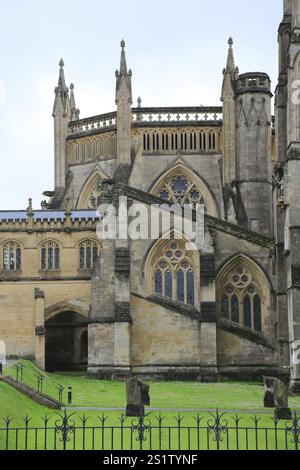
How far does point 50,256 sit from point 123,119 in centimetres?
1115

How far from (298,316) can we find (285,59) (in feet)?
45.2

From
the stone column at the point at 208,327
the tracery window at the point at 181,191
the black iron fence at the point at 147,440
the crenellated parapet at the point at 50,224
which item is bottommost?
the black iron fence at the point at 147,440

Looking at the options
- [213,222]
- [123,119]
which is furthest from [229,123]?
[213,222]

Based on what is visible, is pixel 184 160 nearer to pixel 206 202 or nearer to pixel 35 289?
pixel 206 202

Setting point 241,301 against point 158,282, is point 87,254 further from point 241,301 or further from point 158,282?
point 241,301

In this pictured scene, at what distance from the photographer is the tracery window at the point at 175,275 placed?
52375 millimetres

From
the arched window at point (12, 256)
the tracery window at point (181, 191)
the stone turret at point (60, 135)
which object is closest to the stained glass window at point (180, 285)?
the arched window at point (12, 256)

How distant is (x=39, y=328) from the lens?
5475 cm

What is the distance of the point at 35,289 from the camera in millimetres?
56219

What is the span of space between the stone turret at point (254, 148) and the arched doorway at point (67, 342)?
1164 cm

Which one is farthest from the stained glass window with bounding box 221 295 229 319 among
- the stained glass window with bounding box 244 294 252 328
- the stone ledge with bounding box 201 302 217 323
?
the stone ledge with bounding box 201 302 217 323

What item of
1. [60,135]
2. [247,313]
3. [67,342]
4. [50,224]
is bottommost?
[67,342]

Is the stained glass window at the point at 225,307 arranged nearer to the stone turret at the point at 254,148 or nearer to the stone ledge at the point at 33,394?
the stone turret at the point at 254,148

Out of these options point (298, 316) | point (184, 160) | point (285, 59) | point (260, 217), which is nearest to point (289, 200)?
point (298, 316)
